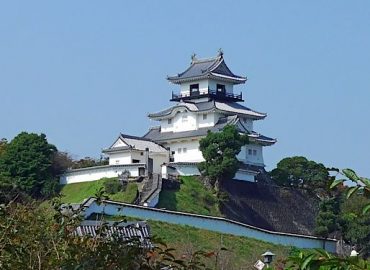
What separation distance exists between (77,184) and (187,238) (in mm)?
8005

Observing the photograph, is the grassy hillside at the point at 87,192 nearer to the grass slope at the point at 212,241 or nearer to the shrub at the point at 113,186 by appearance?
the shrub at the point at 113,186

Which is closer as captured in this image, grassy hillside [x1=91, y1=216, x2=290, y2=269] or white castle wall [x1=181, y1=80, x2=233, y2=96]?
grassy hillside [x1=91, y1=216, x2=290, y2=269]

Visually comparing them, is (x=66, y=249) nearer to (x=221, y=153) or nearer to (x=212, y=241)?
(x=212, y=241)

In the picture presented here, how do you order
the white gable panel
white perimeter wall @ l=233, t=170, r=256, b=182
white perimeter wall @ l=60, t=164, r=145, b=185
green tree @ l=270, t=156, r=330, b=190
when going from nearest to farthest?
white perimeter wall @ l=60, t=164, r=145, b=185, white perimeter wall @ l=233, t=170, r=256, b=182, the white gable panel, green tree @ l=270, t=156, r=330, b=190

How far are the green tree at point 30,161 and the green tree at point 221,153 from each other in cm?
556

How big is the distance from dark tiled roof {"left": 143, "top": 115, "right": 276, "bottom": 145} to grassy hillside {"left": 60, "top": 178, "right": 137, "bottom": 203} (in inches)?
179

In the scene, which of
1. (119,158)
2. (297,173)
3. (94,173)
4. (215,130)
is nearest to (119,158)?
(119,158)

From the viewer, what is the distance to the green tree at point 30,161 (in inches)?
1225

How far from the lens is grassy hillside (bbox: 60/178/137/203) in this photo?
3080cm

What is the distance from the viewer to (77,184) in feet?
109

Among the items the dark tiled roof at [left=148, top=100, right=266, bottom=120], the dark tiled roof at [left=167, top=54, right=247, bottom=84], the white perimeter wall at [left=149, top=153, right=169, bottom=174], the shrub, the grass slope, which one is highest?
the dark tiled roof at [left=167, top=54, right=247, bottom=84]

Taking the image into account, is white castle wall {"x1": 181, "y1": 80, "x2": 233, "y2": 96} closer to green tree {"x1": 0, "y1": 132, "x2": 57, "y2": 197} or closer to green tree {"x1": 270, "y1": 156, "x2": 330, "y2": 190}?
green tree {"x1": 270, "y1": 156, "x2": 330, "y2": 190}

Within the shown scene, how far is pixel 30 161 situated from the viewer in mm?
31562

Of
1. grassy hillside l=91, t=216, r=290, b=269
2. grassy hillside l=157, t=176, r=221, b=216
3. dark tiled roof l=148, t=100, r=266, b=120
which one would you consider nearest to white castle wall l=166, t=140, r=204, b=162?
dark tiled roof l=148, t=100, r=266, b=120
